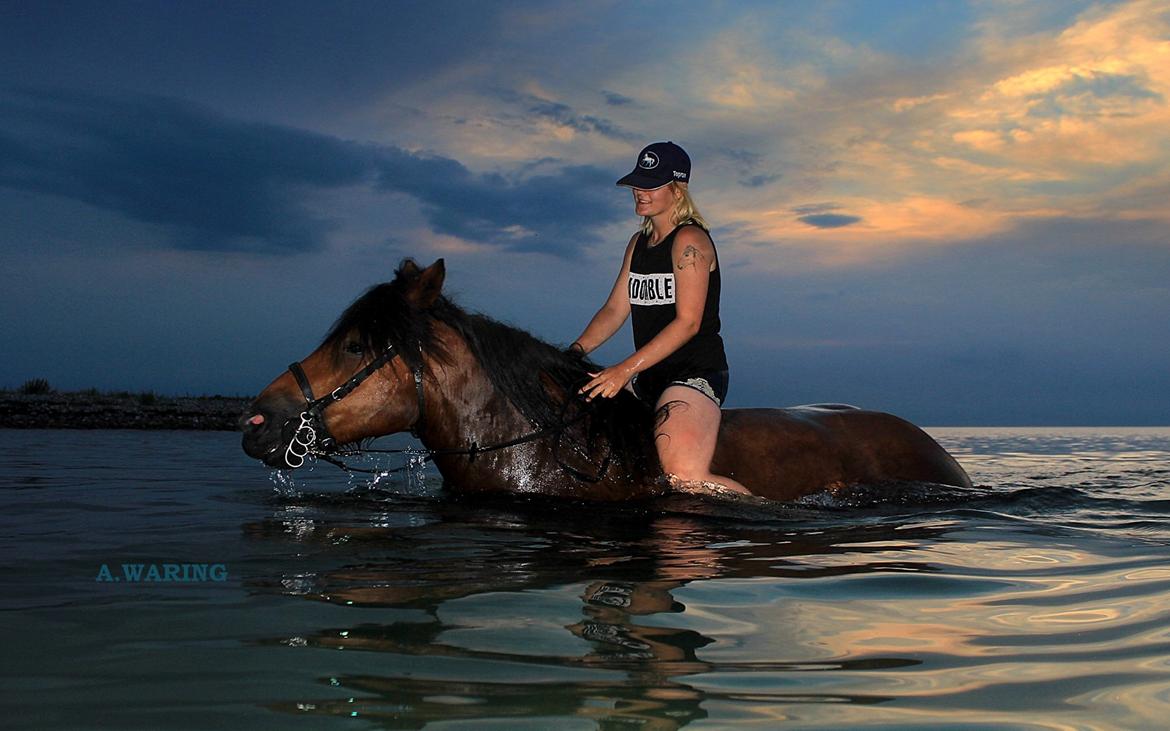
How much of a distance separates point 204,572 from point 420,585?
2.92 ft

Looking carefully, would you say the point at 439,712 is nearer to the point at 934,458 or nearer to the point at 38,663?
the point at 38,663

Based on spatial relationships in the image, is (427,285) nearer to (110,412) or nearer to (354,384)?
(354,384)

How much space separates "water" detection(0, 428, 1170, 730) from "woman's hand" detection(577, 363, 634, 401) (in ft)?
2.22

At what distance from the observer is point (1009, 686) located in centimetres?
216

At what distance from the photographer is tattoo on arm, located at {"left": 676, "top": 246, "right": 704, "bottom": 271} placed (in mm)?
5160

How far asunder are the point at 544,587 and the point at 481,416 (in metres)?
2.34

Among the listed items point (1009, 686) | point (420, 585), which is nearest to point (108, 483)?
point (420, 585)

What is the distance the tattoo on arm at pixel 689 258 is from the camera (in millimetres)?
5160

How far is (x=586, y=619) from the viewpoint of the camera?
2629mm

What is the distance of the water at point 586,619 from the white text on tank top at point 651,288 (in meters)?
1.23

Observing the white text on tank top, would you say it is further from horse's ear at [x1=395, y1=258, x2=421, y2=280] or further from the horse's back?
horse's ear at [x1=395, y1=258, x2=421, y2=280]

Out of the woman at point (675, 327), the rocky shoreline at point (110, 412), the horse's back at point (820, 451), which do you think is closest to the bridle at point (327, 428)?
the woman at point (675, 327)
